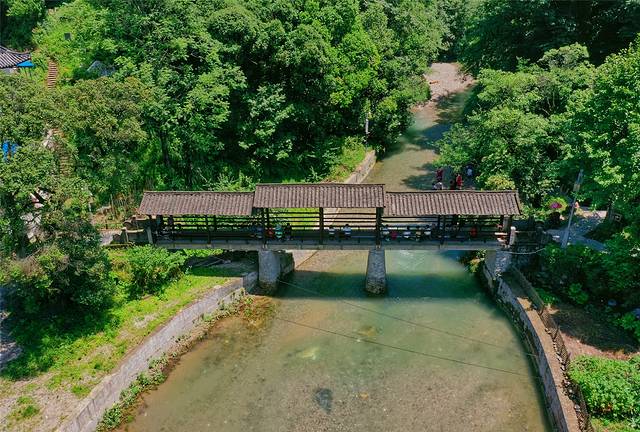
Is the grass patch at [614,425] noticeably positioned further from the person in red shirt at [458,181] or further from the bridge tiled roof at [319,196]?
the person in red shirt at [458,181]

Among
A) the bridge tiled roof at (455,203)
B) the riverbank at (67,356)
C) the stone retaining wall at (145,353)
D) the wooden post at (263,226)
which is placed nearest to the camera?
the riverbank at (67,356)

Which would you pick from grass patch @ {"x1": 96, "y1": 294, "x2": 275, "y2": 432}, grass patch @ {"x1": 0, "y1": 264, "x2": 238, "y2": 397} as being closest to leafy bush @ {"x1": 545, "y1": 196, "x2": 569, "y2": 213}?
grass patch @ {"x1": 96, "y1": 294, "x2": 275, "y2": 432}

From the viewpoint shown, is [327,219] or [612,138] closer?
[612,138]

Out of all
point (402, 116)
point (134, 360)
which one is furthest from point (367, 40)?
point (134, 360)

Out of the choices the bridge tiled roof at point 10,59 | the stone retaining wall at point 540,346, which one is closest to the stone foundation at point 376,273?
the stone retaining wall at point 540,346

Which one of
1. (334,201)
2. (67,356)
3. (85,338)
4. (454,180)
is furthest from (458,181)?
(67,356)

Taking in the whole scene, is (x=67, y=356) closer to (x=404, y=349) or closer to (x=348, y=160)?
(x=404, y=349)

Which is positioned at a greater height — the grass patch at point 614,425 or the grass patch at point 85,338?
the grass patch at point 85,338

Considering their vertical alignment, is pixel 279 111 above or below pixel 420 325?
above
